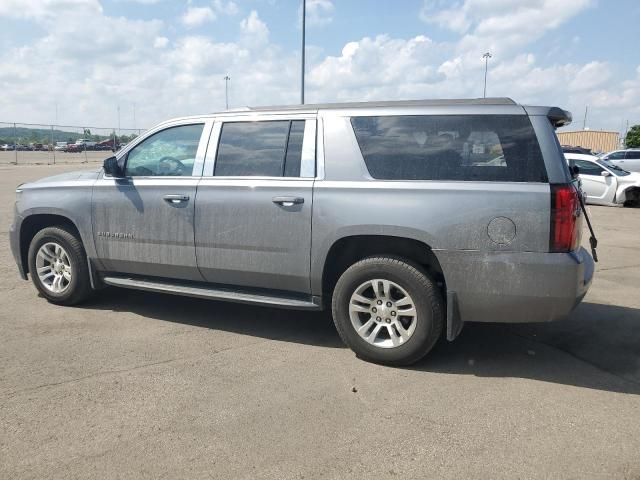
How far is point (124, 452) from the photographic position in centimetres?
290

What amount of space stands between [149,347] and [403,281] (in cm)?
214

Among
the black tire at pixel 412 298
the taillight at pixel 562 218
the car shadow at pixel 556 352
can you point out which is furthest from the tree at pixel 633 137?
the black tire at pixel 412 298

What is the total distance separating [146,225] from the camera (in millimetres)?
4867

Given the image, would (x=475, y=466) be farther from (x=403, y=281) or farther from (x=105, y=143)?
(x=105, y=143)

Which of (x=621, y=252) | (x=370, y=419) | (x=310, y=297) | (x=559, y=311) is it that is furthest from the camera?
(x=621, y=252)

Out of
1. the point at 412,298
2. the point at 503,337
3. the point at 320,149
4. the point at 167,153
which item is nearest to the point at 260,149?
the point at 320,149

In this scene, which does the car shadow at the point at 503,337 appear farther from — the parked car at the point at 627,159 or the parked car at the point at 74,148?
the parked car at the point at 74,148

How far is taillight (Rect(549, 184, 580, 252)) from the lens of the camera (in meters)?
3.55

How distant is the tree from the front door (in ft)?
190

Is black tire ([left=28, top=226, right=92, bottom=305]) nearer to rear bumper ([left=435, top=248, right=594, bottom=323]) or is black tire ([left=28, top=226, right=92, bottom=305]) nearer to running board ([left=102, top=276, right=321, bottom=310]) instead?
running board ([left=102, top=276, right=321, bottom=310])

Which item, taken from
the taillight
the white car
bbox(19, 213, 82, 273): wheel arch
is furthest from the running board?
the white car

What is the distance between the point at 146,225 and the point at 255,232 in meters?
1.14

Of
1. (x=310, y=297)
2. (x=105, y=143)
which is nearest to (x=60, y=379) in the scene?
(x=310, y=297)

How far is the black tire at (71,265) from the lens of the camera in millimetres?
5273
